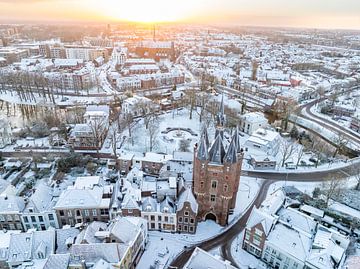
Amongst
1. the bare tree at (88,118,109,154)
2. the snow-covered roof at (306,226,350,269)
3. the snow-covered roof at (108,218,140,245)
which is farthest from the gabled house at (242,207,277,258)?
the bare tree at (88,118,109,154)

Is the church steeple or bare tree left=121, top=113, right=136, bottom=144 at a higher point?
the church steeple

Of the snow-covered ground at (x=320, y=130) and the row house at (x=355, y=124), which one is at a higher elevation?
the row house at (x=355, y=124)

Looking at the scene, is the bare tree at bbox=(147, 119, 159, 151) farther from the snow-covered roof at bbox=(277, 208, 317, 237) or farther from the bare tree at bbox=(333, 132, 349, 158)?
the bare tree at bbox=(333, 132, 349, 158)

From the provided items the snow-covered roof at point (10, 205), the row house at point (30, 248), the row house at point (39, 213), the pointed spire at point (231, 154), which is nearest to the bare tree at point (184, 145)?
the pointed spire at point (231, 154)

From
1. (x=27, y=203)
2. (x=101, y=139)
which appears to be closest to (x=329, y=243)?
(x=27, y=203)

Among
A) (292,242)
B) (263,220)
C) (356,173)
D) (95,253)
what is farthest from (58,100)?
(356,173)

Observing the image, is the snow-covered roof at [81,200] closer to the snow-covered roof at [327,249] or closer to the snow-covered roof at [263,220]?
the snow-covered roof at [263,220]

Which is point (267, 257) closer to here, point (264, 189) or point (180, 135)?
point (264, 189)

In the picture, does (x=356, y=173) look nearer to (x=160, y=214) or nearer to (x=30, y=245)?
(x=160, y=214)
